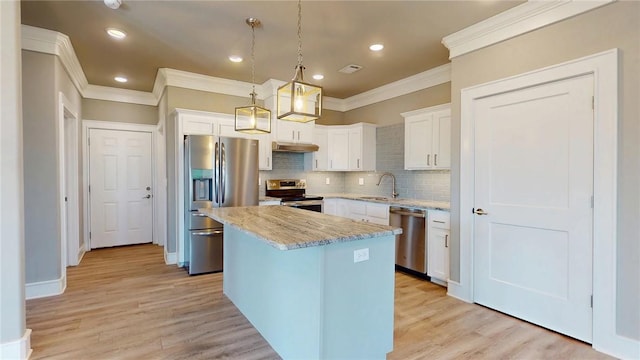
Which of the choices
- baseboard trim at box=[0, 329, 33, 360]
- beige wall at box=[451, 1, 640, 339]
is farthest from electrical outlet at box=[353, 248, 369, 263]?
baseboard trim at box=[0, 329, 33, 360]

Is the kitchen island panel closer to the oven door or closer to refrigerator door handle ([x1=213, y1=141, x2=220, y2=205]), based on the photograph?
refrigerator door handle ([x1=213, y1=141, x2=220, y2=205])

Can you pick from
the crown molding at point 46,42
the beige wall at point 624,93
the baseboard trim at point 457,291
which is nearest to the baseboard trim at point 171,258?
the crown molding at point 46,42

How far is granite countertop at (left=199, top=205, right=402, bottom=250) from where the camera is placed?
1.67 meters

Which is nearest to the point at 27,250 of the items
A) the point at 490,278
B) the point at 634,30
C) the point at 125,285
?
Answer: the point at 125,285

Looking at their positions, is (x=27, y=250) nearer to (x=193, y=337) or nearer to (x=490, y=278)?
(x=193, y=337)

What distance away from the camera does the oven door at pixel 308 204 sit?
185 inches

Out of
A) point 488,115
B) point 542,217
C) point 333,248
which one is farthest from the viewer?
point 488,115

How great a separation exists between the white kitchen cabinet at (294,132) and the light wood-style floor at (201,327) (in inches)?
93.5

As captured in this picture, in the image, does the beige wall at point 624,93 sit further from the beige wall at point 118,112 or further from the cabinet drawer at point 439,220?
the beige wall at point 118,112

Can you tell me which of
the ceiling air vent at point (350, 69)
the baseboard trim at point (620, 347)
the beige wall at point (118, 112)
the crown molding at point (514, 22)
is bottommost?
the baseboard trim at point (620, 347)

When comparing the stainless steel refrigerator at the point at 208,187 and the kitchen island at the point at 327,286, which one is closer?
the kitchen island at the point at 327,286

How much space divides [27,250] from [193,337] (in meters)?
2.17

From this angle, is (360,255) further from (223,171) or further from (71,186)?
(71,186)

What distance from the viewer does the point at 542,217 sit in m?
2.62
